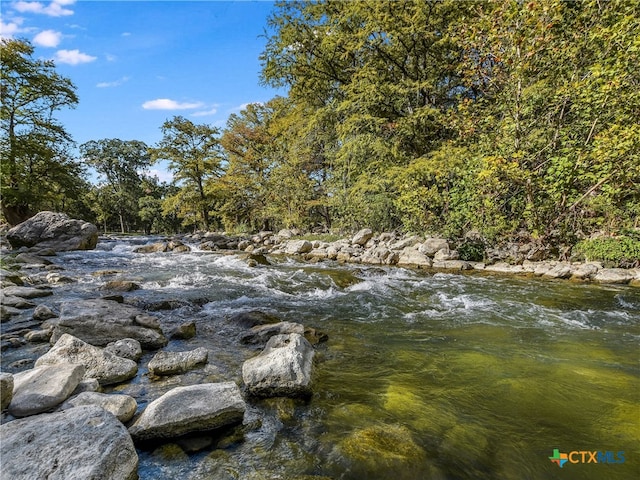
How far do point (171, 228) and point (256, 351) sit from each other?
47151 millimetres

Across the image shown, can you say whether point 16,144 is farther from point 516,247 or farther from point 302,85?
point 516,247

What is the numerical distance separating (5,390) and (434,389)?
388 centimetres

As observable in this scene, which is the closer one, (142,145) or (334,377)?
(334,377)

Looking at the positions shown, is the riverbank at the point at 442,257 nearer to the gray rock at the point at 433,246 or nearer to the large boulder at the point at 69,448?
the gray rock at the point at 433,246

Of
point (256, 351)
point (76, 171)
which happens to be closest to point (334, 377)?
point (256, 351)

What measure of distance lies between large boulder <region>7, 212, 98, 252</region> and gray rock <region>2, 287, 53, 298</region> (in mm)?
9939

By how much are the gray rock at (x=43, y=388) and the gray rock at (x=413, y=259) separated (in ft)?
36.2

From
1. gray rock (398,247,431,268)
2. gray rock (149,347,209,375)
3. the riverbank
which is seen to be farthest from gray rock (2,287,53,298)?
gray rock (398,247,431,268)

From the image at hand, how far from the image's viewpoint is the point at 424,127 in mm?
15227

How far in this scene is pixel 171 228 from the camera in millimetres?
46156

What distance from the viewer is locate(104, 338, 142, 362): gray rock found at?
3814 millimetres

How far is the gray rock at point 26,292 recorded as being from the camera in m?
6.30

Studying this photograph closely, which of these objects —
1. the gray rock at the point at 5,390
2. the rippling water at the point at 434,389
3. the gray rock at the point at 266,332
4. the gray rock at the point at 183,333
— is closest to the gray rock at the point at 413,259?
the rippling water at the point at 434,389

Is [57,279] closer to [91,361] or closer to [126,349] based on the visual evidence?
[126,349]
